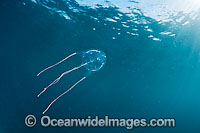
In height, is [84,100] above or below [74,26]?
below

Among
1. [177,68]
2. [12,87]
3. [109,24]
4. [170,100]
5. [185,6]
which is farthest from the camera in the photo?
[170,100]

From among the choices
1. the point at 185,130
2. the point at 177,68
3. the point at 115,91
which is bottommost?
the point at 185,130

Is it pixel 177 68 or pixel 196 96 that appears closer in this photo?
pixel 177 68

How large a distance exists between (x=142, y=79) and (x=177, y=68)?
14.6ft

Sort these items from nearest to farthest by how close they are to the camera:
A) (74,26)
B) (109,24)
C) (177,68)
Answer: (109,24) < (74,26) < (177,68)

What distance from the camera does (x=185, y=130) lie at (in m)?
26.4

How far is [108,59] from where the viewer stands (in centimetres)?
1545

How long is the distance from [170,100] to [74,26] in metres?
21.0

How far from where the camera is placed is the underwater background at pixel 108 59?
9203 millimetres

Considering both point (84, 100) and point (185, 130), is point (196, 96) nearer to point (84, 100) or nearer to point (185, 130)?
point (185, 130)

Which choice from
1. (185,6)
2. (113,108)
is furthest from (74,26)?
(113,108)

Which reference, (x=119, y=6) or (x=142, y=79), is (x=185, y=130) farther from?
(x=119, y=6)

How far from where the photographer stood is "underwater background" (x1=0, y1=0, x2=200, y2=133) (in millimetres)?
9203

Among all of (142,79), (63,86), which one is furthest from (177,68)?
(63,86)
